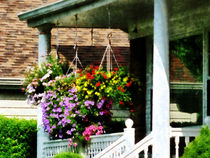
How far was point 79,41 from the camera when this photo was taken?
16.7 meters

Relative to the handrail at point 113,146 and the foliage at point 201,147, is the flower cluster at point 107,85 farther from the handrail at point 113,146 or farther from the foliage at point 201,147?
the foliage at point 201,147

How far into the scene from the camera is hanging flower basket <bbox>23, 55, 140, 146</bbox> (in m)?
10.1

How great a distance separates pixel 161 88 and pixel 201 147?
133 cm

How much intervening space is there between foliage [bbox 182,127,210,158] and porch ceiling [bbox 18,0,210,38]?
2.88 m

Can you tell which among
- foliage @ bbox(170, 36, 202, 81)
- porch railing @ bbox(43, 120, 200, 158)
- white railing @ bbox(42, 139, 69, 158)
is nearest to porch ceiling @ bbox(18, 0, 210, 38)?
foliage @ bbox(170, 36, 202, 81)

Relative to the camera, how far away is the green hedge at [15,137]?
13117 millimetres

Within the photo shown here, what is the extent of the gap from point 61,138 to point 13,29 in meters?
6.85

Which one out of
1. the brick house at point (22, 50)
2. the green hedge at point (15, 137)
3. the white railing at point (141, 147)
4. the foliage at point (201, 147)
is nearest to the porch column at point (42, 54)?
the green hedge at point (15, 137)

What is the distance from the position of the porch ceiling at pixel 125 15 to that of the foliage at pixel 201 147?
113 inches

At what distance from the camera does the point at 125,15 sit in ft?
37.3

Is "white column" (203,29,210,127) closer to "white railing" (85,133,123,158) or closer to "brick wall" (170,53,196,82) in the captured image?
"brick wall" (170,53,196,82)

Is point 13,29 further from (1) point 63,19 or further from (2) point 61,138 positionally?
(2) point 61,138

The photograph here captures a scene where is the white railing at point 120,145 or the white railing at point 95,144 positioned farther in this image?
the white railing at point 95,144

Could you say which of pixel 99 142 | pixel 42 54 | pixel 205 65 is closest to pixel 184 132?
pixel 205 65
